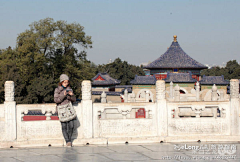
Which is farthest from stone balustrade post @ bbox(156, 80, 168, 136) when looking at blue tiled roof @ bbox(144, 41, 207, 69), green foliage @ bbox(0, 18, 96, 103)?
blue tiled roof @ bbox(144, 41, 207, 69)

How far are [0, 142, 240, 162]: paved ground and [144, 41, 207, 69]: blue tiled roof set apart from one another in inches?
1124

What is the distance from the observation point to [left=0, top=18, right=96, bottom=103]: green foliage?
2444cm

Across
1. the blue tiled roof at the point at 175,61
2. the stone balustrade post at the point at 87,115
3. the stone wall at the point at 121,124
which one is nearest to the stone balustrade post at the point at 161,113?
the stone wall at the point at 121,124

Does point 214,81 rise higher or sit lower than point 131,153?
higher

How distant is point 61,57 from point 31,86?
296 centimetres

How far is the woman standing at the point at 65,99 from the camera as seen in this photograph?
22.0 feet

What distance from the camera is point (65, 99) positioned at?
6.79 metres

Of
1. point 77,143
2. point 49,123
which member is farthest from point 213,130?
point 49,123

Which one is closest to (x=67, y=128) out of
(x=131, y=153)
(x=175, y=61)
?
(x=131, y=153)

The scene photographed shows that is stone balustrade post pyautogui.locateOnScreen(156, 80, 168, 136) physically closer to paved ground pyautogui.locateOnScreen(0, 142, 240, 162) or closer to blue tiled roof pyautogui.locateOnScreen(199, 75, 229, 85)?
paved ground pyautogui.locateOnScreen(0, 142, 240, 162)

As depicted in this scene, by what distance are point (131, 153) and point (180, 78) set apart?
27.3 metres

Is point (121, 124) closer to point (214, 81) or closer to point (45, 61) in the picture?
point (45, 61)

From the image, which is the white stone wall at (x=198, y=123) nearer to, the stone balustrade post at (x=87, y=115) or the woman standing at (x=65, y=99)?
the stone balustrade post at (x=87, y=115)

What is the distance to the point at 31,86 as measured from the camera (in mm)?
25438
